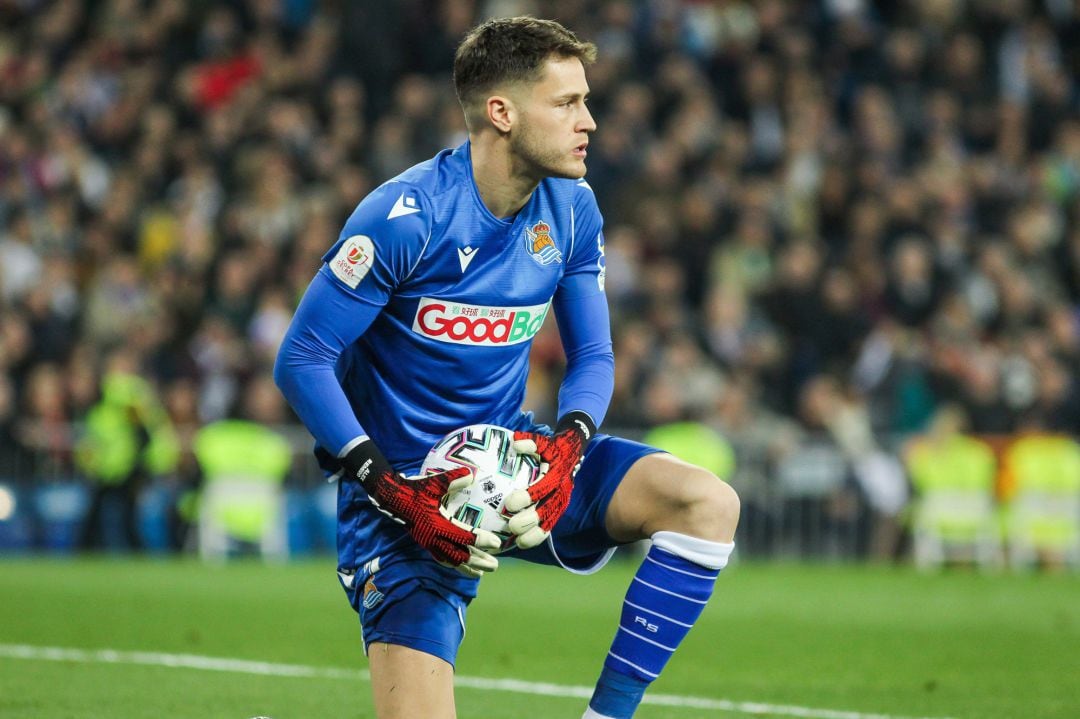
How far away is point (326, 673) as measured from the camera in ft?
27.3

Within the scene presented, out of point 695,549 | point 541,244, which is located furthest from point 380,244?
point 695,549

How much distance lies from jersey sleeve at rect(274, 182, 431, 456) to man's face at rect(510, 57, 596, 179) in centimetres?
42

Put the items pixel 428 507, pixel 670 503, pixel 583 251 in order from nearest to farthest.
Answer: pixel 428 507 < pixel 670 503 < pixel 583 251

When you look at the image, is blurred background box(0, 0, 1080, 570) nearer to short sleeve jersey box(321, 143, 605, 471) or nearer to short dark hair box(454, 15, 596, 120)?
short sleeve jersey box(321, 143, 605, 471)

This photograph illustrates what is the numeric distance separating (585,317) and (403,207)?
851 mm

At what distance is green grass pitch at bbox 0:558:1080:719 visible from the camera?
7.36m

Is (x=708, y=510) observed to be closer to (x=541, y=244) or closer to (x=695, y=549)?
(x=695, y=549)

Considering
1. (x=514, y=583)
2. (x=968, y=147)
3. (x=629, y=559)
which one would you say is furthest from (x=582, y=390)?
(x=968, y=147)

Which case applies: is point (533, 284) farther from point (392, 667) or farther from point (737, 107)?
point (737, 107)

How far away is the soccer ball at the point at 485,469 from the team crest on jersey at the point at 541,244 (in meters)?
0.57

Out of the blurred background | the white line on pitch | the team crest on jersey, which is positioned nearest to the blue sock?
the team crest on jersey

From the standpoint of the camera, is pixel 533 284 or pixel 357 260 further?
pixel 533 284

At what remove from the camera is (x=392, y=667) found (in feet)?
17.3

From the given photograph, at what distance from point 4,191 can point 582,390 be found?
557 inches
